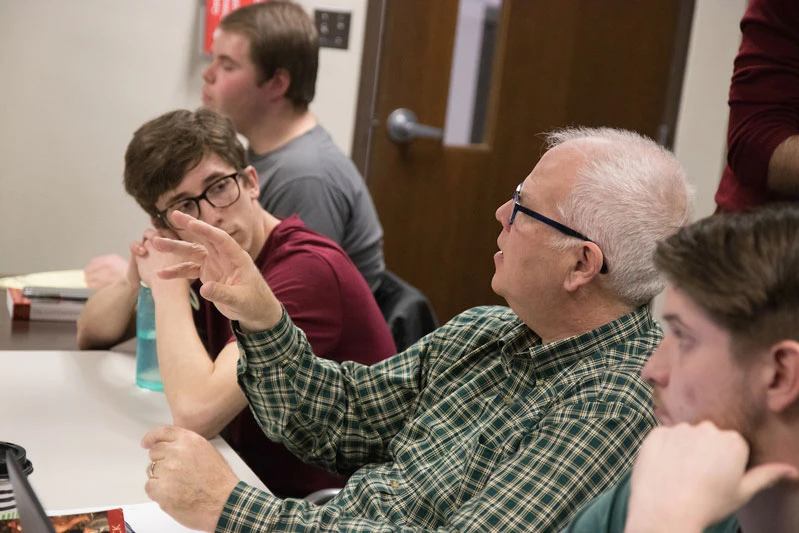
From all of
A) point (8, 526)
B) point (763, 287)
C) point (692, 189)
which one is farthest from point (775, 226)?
point (8, 526)

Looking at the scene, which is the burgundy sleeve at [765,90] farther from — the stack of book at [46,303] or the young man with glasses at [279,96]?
the stack of book at [46,303]

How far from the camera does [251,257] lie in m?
1.86

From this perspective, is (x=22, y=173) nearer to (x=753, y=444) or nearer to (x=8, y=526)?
(x=8, y=526)

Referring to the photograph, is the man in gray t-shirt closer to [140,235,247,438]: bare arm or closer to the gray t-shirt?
the gray t-shirt

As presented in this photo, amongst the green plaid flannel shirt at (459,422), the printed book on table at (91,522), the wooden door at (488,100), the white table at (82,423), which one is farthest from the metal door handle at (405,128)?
the printed book on table at (91,522)

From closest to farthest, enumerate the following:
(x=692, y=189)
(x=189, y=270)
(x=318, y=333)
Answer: (x=692, y=189)
(x=189, y=270)
(x=318, y=333)


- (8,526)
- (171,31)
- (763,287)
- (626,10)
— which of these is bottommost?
(8,526)

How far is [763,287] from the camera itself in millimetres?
832

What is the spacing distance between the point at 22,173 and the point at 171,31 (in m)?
0.72

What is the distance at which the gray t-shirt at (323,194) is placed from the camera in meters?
2.49

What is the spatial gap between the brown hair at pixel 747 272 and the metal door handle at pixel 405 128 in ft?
8.74

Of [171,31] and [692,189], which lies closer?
[692,189]

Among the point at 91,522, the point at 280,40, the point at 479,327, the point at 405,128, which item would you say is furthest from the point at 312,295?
the point at 405,128

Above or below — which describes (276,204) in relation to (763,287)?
below
